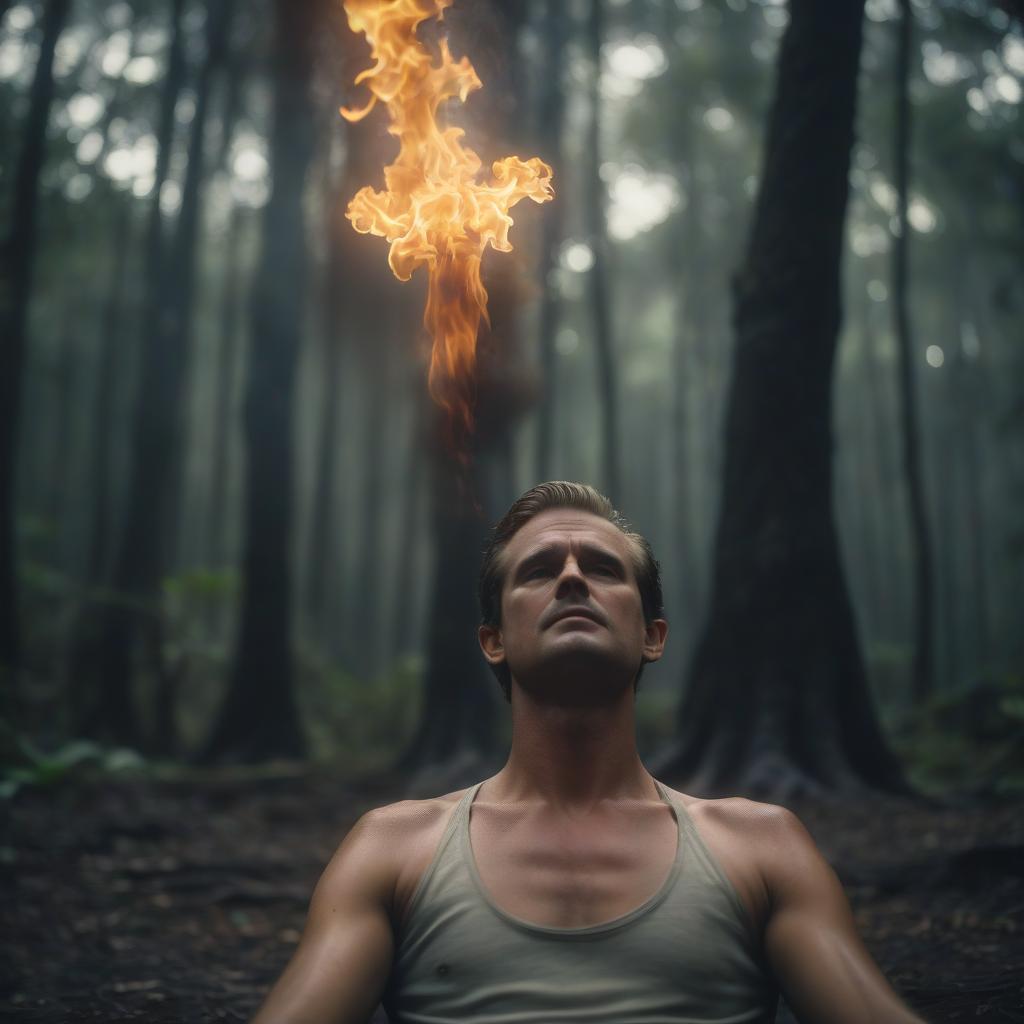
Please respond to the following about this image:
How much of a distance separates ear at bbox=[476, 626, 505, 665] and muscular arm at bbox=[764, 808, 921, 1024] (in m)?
1.03

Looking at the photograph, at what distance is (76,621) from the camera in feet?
47.0

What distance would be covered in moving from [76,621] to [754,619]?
10.7 m

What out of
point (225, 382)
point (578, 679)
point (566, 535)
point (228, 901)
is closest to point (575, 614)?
point (578, 679)

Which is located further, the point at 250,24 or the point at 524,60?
the point at 250,24

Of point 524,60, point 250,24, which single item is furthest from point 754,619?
point 250,24

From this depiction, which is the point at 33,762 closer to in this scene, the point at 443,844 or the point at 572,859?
the point at 443,844

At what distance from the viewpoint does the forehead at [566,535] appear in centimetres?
318

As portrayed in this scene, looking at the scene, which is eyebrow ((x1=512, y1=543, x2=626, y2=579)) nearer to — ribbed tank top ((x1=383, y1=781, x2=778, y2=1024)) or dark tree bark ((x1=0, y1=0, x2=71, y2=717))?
ribbed tank top ((x1=383, y1=781, x2=778, y2=1024))

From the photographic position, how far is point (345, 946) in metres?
2.50

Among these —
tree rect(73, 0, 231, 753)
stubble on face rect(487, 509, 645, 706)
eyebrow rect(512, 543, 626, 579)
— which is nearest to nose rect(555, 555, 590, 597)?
stubble on face rect(487, 509, 645, 706)

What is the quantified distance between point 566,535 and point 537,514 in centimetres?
23

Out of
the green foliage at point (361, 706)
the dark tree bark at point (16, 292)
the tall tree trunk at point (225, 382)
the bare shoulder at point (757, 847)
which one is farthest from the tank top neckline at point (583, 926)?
the tall tree trunk at point (225, 382)

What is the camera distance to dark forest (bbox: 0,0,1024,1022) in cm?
645

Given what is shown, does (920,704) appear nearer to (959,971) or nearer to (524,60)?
(959,971)
